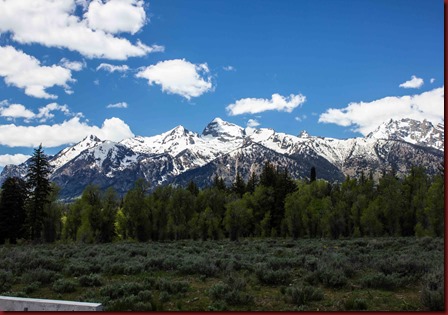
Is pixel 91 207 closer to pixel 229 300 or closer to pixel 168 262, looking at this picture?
pixel 168 262

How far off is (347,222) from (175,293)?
196ft

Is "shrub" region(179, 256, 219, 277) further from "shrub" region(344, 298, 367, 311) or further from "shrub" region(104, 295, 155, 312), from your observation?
"shrub" region(344, 298, 367, 311)

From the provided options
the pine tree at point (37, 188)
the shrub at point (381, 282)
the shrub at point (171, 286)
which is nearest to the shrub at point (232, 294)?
the shrub at point (171, 286)

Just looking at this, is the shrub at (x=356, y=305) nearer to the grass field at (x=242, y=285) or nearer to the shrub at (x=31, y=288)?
the grass field at (x=242, y=285)

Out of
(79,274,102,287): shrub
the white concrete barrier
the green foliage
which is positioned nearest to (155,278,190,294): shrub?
(79,274,102,287): shrub

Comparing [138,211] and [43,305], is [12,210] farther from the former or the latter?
[43,305]

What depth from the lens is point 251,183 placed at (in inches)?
3780

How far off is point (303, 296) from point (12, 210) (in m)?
56.5

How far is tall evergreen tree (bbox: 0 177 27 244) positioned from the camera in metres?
56.6

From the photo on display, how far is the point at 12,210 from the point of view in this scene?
58.0 m

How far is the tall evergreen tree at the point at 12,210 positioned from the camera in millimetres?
56562

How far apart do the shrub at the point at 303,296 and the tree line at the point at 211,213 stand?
47.7 metres

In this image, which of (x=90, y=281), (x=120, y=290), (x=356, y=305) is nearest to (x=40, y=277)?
(x=90, y=281)

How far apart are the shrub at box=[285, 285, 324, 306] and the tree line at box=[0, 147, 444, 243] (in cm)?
4768
